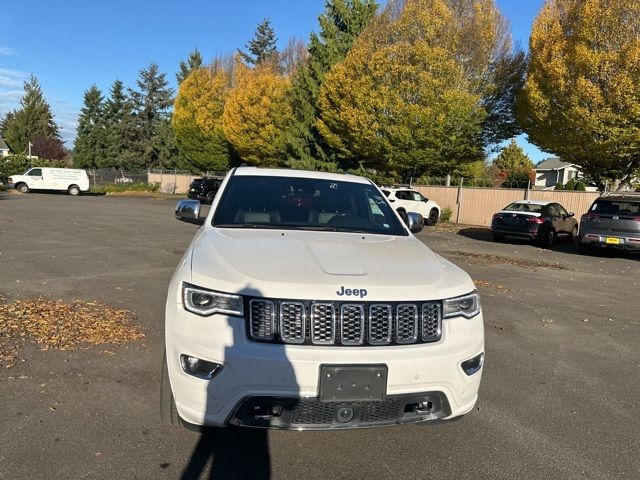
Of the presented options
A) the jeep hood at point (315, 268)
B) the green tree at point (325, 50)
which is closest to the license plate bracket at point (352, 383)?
the jeep hood at point (315, 268)

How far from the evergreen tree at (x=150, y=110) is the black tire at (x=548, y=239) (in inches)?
2219

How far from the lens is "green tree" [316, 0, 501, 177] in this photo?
23.7 meters

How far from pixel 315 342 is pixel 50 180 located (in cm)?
4030

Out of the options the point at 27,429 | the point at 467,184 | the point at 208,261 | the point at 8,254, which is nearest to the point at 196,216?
the point at 208,261

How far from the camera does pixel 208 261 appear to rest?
3.18 metres

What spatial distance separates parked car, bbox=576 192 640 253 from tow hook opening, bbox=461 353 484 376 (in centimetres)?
1229

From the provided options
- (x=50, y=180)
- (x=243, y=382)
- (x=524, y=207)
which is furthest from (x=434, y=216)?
(x=50, y=180)

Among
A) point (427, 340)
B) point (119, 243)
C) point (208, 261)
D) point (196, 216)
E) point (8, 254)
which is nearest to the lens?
point (427, 340)

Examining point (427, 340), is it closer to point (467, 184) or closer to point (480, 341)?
point (480, 341)

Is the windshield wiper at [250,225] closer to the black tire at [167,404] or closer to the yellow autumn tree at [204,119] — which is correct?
the black tire at [167,404]

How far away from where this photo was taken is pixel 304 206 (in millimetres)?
4582

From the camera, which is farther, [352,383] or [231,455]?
[231,455]

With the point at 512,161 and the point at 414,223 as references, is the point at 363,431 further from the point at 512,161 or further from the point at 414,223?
the point at 512,161

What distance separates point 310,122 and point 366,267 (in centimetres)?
3016
